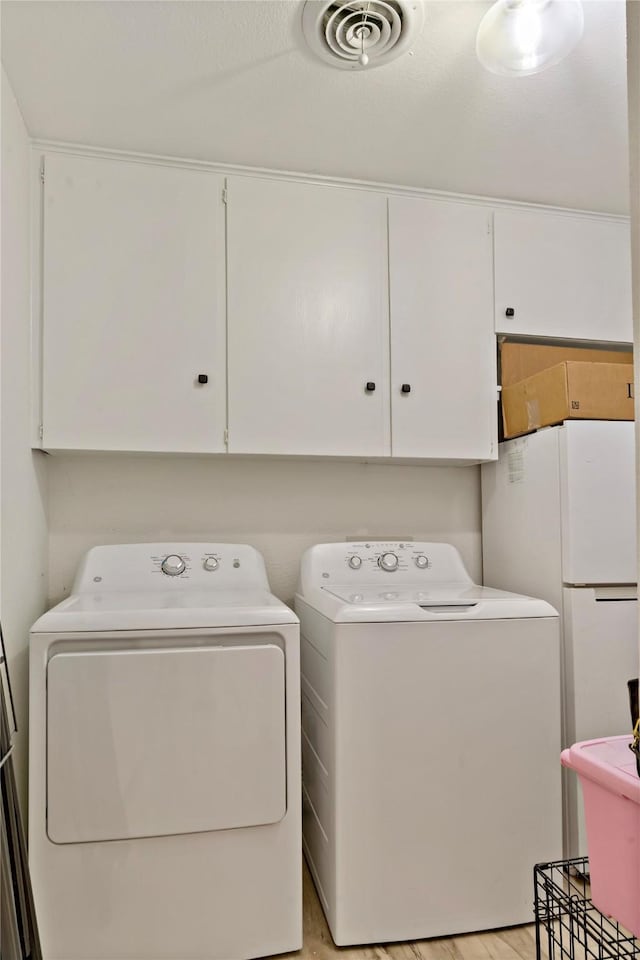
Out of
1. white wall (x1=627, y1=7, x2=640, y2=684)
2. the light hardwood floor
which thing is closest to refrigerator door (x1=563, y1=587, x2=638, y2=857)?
the light hardwood floor

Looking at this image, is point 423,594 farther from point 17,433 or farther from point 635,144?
point 635,144

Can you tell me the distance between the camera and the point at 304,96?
5.76 feet

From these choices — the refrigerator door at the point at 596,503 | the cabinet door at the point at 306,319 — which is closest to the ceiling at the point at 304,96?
the cabinet door at the point at 306,319

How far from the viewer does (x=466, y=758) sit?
5.65 feet

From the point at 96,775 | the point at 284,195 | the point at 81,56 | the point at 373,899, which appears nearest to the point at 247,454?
the point at 284,195

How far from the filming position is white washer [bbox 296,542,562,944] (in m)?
1.67

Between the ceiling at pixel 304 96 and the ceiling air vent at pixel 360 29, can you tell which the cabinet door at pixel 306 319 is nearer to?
the ceiling at pixel 304 96

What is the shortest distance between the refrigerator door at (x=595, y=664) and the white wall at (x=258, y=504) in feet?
2.11

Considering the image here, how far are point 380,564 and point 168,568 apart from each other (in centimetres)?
76

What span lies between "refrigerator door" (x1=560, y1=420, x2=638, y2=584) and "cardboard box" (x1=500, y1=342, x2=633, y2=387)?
0.45 m

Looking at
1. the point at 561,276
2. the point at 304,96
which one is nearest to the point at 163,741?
the point at 304,96

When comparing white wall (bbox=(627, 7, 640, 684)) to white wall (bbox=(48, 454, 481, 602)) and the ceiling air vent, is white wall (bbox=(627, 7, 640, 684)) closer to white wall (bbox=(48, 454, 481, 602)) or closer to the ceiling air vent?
the ceiling air vent

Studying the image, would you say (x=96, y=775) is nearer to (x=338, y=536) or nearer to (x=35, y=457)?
(x=35, y=457)

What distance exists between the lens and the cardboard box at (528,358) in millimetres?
2375
